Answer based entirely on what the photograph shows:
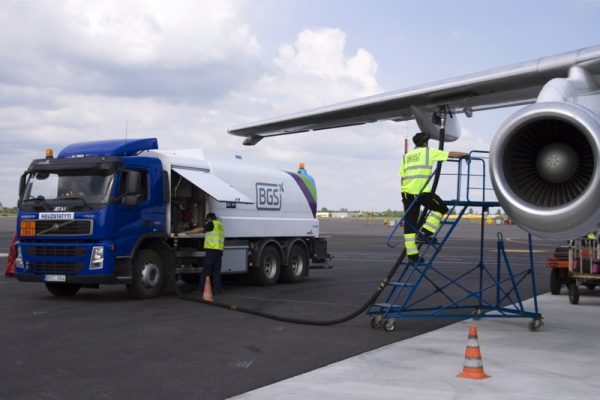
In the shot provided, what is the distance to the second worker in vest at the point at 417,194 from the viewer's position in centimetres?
995

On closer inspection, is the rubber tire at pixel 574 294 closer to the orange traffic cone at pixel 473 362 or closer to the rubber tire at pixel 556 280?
the rubber tire at pixel 556 280

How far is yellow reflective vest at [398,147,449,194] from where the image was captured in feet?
32.2

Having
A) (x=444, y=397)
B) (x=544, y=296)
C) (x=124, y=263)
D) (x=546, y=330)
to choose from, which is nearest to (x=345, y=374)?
(x=444, y=397)

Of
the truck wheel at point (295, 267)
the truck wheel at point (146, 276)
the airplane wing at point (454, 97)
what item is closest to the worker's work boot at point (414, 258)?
the airplane wing at point (454, 97)

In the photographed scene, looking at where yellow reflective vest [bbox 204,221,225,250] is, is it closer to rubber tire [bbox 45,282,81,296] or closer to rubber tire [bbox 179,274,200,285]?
rubber tire [bbox 179,274,200,285]

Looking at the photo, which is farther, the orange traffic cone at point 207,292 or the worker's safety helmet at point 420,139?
the orange traffic cone at point 207,292

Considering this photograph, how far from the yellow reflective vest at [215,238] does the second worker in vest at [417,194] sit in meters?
5.08

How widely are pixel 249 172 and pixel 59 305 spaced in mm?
5848

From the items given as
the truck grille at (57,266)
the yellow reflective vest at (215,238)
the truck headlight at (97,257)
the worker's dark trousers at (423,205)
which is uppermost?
the worker's dark trousers at (423,205)

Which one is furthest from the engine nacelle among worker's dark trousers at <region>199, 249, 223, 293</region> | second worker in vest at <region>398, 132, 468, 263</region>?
worker's dark trousers at <region>199, 249, 223, 293</region>

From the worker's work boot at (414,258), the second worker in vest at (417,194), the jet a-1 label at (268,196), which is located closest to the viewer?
the second worker in vest at (417,194)

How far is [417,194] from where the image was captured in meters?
10.1

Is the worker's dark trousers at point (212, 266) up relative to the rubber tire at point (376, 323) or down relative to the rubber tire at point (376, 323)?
up

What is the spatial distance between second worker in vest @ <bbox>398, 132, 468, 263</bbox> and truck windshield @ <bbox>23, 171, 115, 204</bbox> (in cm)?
588
